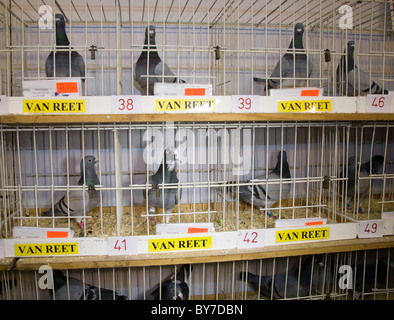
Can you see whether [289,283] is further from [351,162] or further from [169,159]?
[169,159]

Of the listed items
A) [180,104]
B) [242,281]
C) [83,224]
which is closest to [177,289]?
[242,281]

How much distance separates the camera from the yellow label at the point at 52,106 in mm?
1413

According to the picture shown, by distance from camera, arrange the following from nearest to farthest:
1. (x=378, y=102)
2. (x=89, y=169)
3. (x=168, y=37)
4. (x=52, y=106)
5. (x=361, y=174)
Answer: (x=52, y=106) < (x=378, y=102) < (x=89, y=169) < (x=361, y=174) < (x=168, y=37)

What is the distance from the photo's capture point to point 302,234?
162 centimetres

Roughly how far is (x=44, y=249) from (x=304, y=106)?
5.00 feet

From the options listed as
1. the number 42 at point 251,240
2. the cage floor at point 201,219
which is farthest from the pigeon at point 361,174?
the number 42 at point 251,240

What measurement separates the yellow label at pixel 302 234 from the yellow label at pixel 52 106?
1.23 metres

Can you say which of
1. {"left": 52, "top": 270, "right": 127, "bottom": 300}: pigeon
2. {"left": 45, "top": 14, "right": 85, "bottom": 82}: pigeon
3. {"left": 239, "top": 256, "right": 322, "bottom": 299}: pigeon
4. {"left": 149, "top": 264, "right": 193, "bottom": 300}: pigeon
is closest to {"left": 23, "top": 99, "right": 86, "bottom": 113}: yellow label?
{"left": 45, "top": 14, "right": 85, "bottom": 82}: pigeon

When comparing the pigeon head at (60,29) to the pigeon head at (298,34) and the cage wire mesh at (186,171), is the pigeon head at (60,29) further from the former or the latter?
the pigeon head at (298,34)

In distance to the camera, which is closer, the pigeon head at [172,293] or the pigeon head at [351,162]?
the pigeon head at [172,293]
